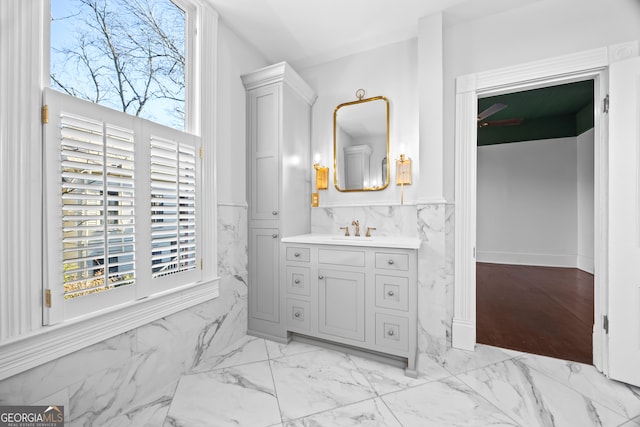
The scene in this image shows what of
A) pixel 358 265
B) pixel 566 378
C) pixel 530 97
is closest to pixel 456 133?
pixel 358 265

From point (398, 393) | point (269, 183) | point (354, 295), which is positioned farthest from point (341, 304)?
point (269, 183)

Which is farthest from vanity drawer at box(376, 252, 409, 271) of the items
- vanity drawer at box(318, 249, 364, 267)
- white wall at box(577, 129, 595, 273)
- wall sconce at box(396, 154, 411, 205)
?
white wall at box(577, 129, 595, 273)

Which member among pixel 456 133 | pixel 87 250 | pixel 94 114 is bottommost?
pixel 87 250

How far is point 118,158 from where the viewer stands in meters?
1.49

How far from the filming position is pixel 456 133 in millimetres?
2209

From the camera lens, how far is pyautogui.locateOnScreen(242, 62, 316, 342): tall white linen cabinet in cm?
240

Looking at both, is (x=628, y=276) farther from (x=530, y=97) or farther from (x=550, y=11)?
(x=530, y=97)

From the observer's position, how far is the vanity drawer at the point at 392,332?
75.0 inches

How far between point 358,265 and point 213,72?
1954mm

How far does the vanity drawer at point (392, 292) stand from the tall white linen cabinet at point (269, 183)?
2.98ft

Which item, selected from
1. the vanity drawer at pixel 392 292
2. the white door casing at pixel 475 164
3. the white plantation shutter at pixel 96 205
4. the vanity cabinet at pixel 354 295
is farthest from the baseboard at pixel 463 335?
the white plantation shutter at pixel 96 205

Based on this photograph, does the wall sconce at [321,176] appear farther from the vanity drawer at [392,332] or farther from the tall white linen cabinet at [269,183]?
the vanity drawer at [392,332]

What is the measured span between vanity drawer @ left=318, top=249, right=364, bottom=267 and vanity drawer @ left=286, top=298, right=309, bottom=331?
1.42ft

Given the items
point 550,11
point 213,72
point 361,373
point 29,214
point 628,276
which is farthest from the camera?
point 213,72
